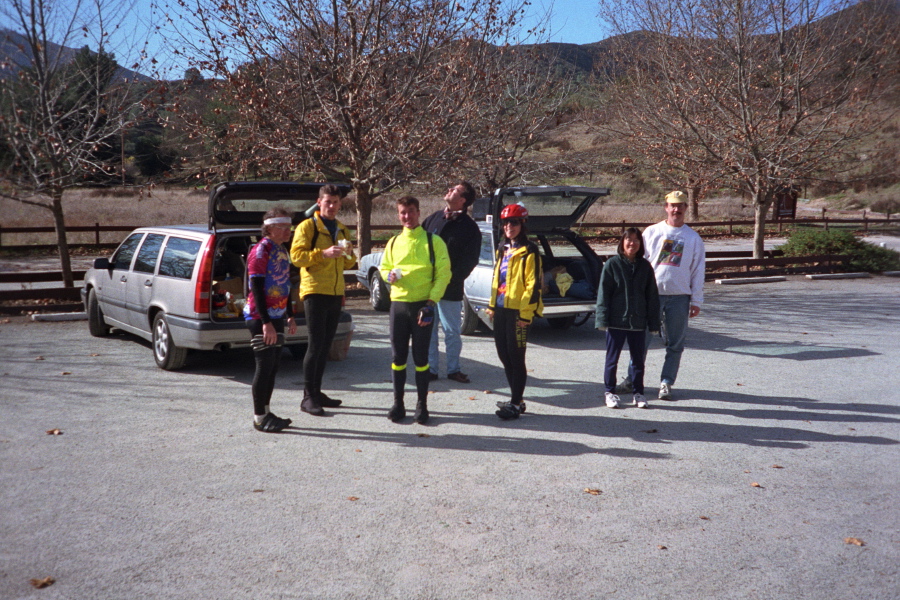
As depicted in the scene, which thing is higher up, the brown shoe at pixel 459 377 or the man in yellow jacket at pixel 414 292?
the man in yellow jacket at pixel 414 292

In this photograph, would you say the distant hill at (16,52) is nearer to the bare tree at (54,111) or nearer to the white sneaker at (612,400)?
the bare tree at (54,111)

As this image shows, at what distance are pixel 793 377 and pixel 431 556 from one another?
5.62 m

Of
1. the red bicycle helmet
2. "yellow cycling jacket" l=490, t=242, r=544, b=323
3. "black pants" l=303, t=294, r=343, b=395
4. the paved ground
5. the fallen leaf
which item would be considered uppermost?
the red bicycle helmet

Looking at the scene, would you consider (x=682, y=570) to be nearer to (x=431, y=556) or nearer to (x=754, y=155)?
(x=431, y=556)

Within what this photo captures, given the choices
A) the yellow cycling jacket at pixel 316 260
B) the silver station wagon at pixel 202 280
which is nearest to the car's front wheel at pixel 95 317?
the silver station wagon at pixel 202 280

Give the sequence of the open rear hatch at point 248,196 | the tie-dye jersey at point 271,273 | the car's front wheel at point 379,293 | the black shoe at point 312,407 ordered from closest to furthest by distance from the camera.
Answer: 1. the tie-dye jersey at point 271,273
2. the black shoe at point 312,407
3. the open rear hatch at point 248,196
4. the car's front wheel at point 379,293

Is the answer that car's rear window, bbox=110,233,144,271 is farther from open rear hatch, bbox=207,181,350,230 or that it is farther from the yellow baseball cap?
the yellow baseball cap

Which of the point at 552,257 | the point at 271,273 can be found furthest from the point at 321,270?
the point at 552,257

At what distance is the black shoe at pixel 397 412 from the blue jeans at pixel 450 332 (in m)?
1.33

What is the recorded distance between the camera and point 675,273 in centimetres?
703

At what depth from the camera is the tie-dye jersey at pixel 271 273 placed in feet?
18.9

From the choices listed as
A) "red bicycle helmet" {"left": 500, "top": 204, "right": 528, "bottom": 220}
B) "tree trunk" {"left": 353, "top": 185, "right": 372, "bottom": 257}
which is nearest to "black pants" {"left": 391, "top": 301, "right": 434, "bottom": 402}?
"red bicycle helmet" {"left": 500, "top": 204, "right": 528, "bottom": 220}

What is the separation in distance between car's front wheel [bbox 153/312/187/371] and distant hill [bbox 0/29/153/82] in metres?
6.10

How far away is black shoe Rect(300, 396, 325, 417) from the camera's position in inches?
253
